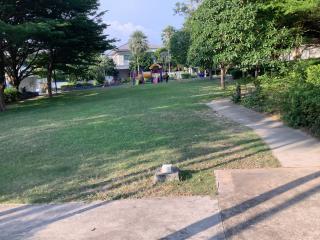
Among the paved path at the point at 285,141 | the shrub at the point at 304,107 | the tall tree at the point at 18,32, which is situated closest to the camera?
the paved path at the point at 285,141

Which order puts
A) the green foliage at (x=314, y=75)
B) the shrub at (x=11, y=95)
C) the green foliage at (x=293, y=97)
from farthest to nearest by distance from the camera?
the shrub at (x=11, y=95), the green foliage at (x=314, y=75), the green foliage at (x=293, y=97)

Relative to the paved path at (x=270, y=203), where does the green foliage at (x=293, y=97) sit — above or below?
above

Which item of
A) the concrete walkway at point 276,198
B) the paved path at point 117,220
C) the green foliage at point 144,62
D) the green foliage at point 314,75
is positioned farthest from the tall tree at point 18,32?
the green foliage at point 144,62

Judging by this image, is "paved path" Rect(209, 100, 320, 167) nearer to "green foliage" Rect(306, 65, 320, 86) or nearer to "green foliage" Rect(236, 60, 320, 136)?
"green foliage" Rect(236, 60, 320, 136)

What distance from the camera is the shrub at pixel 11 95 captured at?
31.2 meters

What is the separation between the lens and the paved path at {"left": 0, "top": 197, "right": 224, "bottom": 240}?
4.23m

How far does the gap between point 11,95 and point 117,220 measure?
29549mm

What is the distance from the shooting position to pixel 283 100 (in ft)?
37.3

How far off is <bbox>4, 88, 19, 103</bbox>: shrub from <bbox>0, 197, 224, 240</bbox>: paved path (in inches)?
Result: 1091

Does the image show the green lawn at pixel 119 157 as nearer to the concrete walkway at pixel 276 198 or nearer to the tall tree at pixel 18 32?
the concrete walkway at pixel 276 198

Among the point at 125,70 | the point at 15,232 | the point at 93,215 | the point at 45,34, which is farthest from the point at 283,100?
the point at 125,70

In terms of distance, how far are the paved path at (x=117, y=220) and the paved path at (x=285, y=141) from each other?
2327 millimetres

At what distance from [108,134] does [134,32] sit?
6865cm

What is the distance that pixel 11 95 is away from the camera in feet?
105
